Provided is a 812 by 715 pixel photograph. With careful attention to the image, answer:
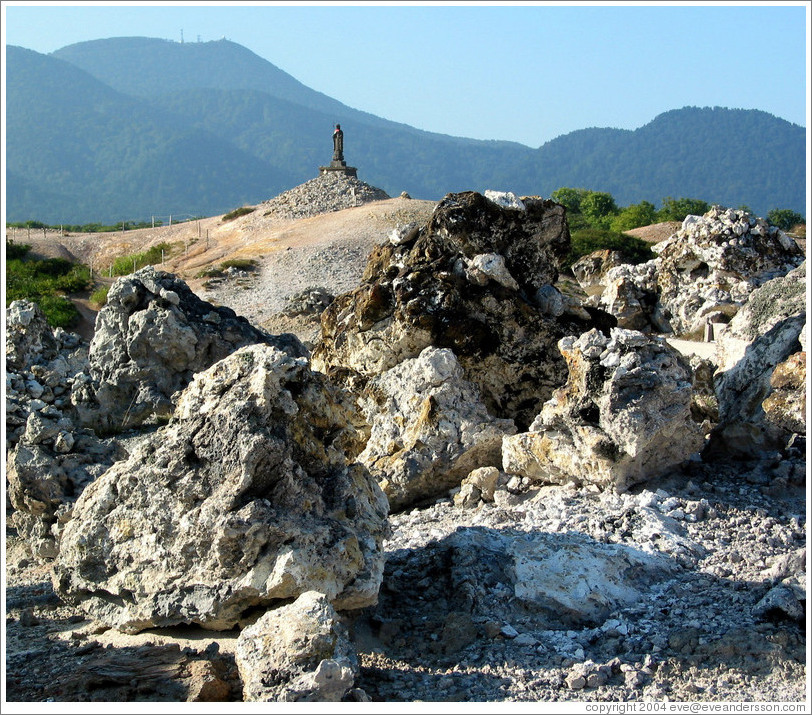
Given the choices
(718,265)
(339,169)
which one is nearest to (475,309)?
(718,265)

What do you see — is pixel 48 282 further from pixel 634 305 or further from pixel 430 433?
pixel 430 433

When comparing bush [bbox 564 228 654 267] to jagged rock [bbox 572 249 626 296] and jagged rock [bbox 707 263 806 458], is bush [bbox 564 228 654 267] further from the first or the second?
jagged rock [bbox 707 263 806 458]

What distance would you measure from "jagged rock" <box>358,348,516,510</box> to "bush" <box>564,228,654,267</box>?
29794mm

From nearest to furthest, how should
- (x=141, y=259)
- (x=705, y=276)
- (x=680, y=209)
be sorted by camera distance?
(x=705, y=276)
(x=141, y=259)
(x=680, y=209)

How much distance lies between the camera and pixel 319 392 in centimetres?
677

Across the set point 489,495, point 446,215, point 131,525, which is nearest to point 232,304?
point 446,215

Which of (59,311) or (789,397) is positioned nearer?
(789,397)

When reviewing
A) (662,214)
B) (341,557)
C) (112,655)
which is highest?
(662,214)

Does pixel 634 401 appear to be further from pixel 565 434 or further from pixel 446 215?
pixel 446 215

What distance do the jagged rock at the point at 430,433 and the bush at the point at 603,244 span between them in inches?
1173

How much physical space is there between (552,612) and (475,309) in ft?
16.1

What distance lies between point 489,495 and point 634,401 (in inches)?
65.9

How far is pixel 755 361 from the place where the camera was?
9.96m

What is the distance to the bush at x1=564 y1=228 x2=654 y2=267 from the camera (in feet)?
133
